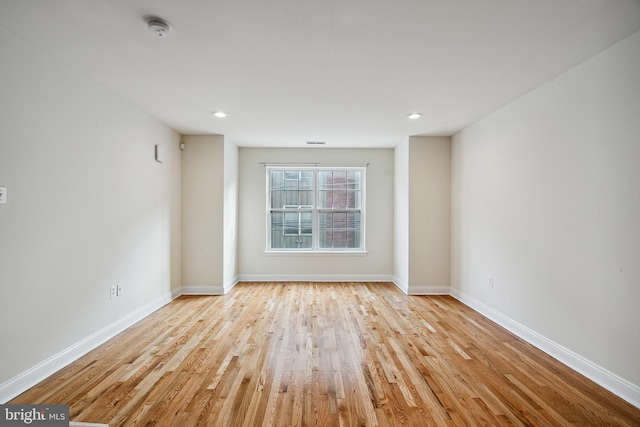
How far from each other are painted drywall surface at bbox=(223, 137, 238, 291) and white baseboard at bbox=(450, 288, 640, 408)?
3621 mm

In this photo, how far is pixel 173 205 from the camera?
4.37m

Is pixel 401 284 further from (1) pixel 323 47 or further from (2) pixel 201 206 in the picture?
(1) pixel 323 47

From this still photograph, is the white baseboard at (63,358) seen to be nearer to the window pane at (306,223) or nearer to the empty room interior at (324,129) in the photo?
the empty room interior at (324,129)

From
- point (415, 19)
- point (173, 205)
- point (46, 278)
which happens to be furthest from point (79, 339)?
point (415, 19)

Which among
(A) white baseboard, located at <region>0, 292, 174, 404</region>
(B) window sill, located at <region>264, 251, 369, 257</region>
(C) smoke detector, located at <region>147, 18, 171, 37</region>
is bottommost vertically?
(A) white baseboard, located at <region>0, 292, 174, 404</region>

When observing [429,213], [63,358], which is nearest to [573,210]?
[429,213]

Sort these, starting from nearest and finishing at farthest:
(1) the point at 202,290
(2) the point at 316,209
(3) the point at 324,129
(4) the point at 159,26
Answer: (4) the point at 159,26 < (3) the point at 324,129 < (1) the point at 202,290 < (2) the point at 316,209

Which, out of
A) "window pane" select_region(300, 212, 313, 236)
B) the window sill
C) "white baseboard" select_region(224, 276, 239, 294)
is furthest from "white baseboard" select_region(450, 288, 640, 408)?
"white baseboard" select_region(224, 276, 239, 294)

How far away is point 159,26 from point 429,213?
4.01 metres

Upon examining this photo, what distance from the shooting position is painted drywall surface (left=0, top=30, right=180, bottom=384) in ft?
6.71

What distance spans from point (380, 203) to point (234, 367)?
12.7ft

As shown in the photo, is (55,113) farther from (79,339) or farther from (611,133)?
(611,133)

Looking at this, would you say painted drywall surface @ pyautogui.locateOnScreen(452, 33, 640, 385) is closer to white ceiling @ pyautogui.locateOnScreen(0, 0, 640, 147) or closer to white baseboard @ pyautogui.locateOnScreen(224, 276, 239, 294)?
white ceiling @ pyautogui.locateOnScreen(0, 0, 640, 147)

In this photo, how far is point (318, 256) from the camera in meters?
5.53
